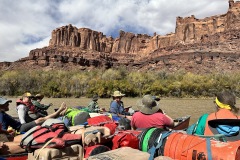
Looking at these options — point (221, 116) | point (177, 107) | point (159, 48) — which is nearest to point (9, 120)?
point (221, 116)

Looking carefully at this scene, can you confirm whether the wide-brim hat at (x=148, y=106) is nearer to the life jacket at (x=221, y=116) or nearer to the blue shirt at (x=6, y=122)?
the life jacket at (x=221, y=116)

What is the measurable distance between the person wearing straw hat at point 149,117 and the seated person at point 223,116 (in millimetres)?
1063

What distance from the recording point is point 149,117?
5395 millimetres

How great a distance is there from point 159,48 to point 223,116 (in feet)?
399

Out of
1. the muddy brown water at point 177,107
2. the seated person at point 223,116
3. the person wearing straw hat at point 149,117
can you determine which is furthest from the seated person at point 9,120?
the muddy brown water at point 177,107

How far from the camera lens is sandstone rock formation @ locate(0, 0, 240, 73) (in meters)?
92.8

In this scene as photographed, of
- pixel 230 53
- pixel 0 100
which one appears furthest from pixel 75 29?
pixel 0 100

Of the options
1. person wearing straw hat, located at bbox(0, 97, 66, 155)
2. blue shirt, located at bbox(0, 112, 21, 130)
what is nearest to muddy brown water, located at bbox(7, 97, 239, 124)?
blue shirt, located at bbox(0, 112, 21, 130)

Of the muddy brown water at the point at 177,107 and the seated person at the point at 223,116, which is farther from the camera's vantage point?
the muddy brown water at the point at 177,107

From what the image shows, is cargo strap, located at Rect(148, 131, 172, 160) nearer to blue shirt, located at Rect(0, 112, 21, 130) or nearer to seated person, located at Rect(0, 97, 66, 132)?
seated person, located at Rect(0, 97, 66, 132)

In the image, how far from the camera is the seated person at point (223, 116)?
152 inches

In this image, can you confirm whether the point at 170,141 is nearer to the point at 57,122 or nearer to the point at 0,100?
the point at 57,122

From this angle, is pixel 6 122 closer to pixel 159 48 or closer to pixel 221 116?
pixel 221 116

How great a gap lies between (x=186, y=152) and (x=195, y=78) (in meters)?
52.0
